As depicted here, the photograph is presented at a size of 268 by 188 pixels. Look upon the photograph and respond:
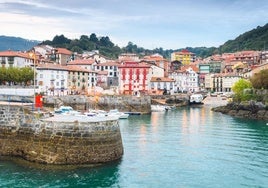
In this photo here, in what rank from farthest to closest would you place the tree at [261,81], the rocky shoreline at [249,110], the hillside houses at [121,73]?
the hillside houses at [121,73]
the tree at [261,81]
the rocky shoreline at [249,110]

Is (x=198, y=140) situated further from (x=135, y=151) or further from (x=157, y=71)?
(x=157, y=71)

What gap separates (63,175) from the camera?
28281mm

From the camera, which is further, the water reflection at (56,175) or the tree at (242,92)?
the tree at (242,92)

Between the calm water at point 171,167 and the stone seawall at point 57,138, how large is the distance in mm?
1075

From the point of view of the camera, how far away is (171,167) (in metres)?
32.2

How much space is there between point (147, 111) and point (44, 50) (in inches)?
3153

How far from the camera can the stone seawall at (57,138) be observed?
30500 millimetres

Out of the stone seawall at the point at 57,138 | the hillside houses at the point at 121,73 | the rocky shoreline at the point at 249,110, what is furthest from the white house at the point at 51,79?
the stone seawall at the point at 57,138

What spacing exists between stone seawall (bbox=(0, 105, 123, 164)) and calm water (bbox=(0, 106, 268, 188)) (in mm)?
1075

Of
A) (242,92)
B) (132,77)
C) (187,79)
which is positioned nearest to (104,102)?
(242,92)

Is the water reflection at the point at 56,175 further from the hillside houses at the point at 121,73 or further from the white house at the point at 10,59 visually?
the white house at the point at 10,59

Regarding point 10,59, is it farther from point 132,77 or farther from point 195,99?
point 195,99

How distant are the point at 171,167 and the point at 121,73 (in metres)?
83.3

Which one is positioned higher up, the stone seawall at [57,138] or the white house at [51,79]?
the white house at [51,79]
